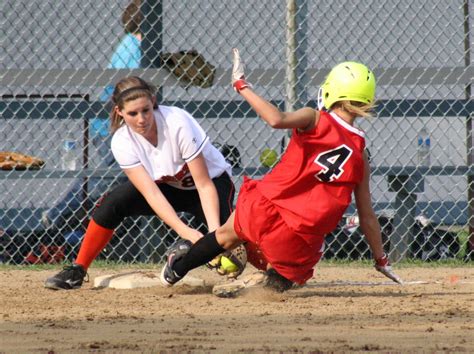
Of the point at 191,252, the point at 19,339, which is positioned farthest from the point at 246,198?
the point at 19,339

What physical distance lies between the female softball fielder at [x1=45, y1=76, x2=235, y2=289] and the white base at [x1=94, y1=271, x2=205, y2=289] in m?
0.17

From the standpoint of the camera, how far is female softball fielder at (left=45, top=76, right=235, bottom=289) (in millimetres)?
4922

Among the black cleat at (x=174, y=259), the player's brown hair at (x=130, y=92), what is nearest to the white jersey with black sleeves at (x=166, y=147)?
the player's brown hair at (x=130, y=92)

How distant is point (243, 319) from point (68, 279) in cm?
144

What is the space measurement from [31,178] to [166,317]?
284cm

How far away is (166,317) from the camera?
13.6 feet

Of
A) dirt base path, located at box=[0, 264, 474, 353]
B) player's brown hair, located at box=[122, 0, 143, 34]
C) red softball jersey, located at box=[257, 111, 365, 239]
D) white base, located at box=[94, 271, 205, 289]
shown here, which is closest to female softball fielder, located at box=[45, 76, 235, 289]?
white base, located at box=[94, 271, 205, 289]

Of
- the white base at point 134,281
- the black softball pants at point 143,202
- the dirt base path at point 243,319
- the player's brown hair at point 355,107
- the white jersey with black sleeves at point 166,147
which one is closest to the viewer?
the dirt base path at point 243,319

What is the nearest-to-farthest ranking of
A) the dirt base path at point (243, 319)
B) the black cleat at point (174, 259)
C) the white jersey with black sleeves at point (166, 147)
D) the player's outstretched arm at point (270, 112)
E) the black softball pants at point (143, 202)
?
1. the dirt base path at point (243, 319)
2. the player's outstretched arm at point (270, 112)
3. the black cleat at point (174, 259)
4. the white jersey with black sleeves at point (166, 147)
5. the black softball pants at point (143, 202)

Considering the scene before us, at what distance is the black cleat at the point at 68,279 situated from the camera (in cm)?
519

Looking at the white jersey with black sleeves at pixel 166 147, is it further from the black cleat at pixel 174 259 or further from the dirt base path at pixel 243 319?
the dirt base path at pixel 243 319

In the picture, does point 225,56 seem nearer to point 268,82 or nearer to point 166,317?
point 268,82

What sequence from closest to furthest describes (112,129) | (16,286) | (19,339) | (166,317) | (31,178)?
(19,339) < (166,317) < (112,129) < (16,286) < (31,178)

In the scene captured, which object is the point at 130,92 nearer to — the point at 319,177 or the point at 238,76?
the point at 238,76
